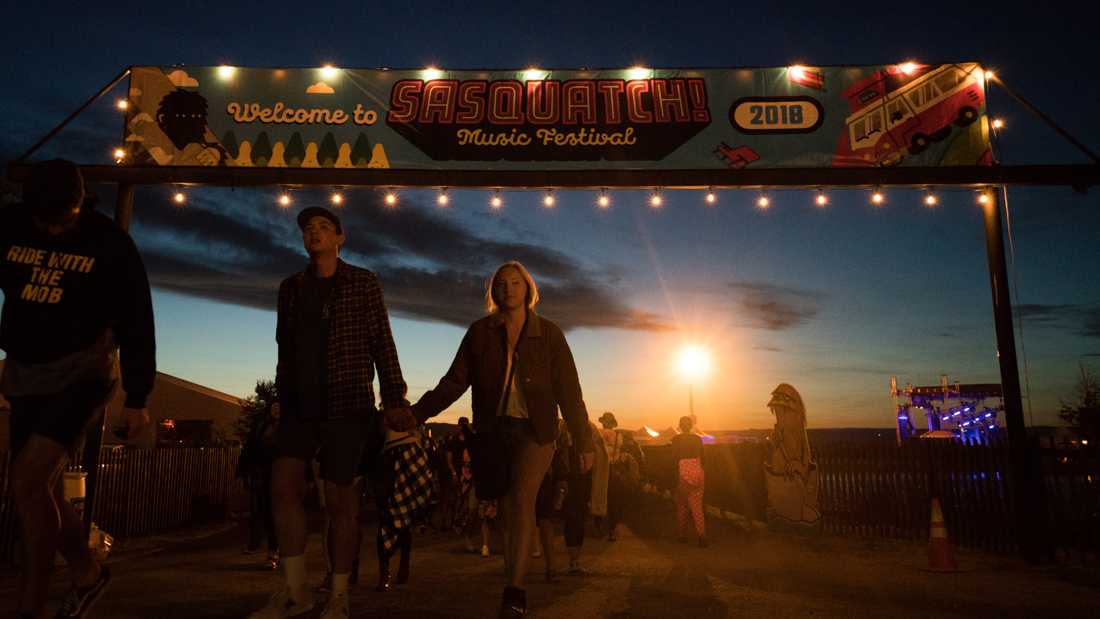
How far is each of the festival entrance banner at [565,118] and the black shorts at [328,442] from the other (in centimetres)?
638

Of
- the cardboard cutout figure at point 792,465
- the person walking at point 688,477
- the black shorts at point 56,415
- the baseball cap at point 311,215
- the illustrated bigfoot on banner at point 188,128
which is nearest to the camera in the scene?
the black shorts at point 56,415

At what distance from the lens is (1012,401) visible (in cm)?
935

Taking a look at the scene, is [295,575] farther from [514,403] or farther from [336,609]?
[514,403]

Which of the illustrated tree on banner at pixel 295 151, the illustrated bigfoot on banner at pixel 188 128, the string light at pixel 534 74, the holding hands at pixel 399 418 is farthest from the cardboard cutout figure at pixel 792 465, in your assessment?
the illustrated bigfoot on banner at pixel 188 128

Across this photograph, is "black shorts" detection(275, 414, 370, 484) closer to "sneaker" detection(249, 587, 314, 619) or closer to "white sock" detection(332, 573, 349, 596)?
"white sock" detection(332, 573, 349, 596)

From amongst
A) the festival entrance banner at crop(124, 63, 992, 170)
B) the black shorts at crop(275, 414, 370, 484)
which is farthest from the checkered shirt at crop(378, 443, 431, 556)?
the festival entrance banner at crop(124, 63, 992, 170)

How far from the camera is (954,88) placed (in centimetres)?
990

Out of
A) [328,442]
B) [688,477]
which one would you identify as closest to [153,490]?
[688,477]

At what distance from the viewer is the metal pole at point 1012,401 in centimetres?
911

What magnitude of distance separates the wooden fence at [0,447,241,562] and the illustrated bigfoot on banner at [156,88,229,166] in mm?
4213

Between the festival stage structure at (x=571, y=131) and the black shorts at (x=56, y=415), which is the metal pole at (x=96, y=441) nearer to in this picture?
the festival stage structure at (x=571, y=131)

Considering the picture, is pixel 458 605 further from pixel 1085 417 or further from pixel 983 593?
pixel 1085 417

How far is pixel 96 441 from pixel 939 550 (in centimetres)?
955

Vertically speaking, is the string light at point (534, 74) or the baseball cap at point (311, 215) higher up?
the string light at point (534, 74)
